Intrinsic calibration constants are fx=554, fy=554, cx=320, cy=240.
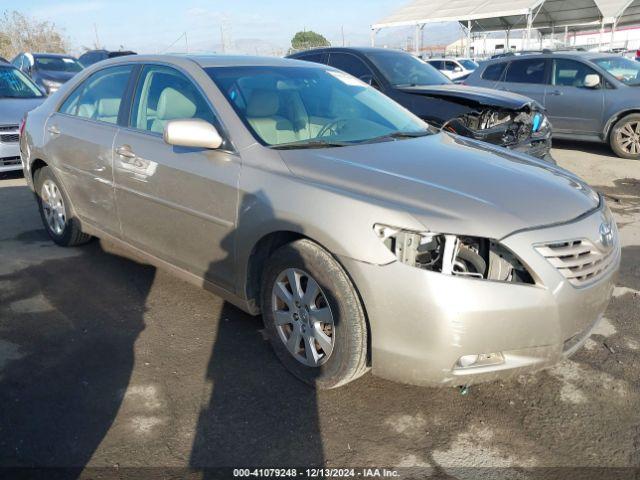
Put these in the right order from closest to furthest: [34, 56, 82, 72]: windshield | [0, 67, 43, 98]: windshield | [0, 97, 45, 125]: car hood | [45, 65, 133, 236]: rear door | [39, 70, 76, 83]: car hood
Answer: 1. [45, 65, 133, 236]: rear door
2. [0, 97, 45, 125]: car hood
3. [0, 67, 43, 98]: windshield
4. [39, 70, 76, 83]: car hood
5. [34, 56, 82, 72]: windshield

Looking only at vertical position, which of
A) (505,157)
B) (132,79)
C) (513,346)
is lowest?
(513,346)

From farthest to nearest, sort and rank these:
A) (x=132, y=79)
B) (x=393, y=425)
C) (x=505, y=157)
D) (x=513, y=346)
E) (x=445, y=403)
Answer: (x=132, y=79), (x=505, y=157), (x=445, y=403), (x=393, y=425), (x=513, y=346)

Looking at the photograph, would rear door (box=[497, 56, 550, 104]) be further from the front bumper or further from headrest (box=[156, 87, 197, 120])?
the front bumper

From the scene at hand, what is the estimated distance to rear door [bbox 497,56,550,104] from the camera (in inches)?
383

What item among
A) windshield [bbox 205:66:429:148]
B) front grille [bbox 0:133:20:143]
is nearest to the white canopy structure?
front grille [bbox 0:133:20:143]

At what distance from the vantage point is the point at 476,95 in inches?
257

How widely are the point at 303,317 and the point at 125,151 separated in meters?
1.80

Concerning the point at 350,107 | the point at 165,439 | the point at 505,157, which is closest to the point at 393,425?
the point at 165,439

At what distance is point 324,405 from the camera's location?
2746mm

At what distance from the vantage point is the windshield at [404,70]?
288 inches

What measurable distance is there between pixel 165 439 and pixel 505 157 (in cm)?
242

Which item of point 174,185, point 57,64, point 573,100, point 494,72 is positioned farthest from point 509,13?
point 174,185

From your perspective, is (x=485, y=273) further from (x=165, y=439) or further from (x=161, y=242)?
(x=161, y=242)

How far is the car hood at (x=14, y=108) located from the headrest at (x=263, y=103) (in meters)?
5.60
